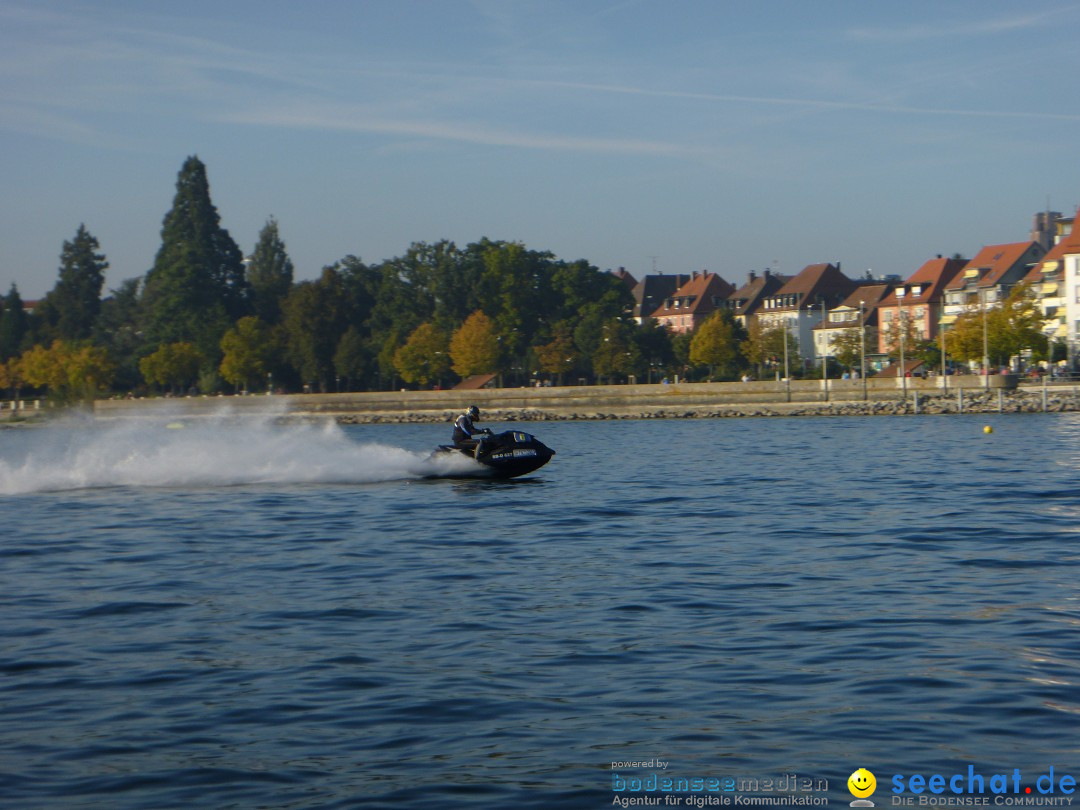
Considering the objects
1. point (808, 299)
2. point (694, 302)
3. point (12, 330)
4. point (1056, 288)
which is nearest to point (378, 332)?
point (694, 302)

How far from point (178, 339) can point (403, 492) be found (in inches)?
4797

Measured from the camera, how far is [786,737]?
9.70 meters

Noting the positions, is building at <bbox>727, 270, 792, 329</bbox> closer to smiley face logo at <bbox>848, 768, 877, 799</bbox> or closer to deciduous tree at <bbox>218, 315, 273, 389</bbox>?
deciduous tree at <bbox>218, 315, 273, 389</bbox>

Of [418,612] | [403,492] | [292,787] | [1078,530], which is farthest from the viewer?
[403,492]

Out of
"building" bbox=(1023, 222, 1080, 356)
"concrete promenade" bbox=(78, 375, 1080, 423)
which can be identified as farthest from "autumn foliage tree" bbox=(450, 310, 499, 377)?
"building" bbox=(1023, 222, 1080, 356)

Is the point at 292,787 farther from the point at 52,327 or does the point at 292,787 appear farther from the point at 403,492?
the point at 52,327

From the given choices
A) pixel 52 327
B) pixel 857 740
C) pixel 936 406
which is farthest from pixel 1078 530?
pixel 52 327

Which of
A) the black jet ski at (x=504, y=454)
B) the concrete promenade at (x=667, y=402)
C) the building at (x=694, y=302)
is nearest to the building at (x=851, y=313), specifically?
the building at (x=694, y=302)

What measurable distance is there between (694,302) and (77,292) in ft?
285

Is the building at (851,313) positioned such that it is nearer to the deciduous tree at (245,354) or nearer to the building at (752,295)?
the building at (752,295)

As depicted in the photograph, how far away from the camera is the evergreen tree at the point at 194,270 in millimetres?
146750

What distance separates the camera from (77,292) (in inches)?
6816

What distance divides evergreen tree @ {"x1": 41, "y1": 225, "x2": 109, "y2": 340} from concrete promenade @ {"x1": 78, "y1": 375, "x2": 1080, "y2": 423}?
39.8 meters

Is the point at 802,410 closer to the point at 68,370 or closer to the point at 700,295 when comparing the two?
the point at 700,295
